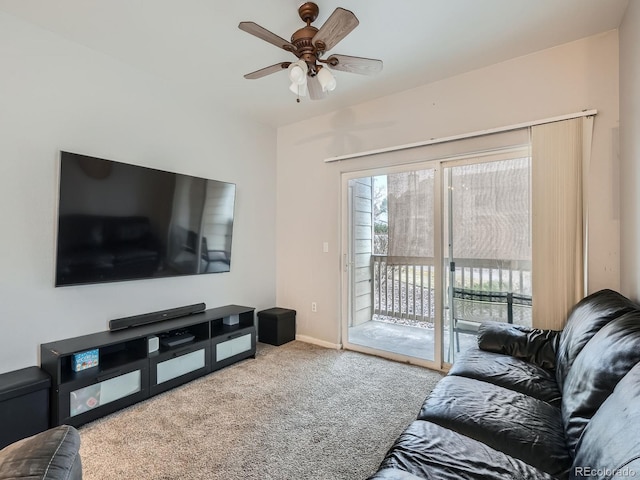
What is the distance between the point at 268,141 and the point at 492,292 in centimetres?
307

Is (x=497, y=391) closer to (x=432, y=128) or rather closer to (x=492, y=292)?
(x=492, y=292)

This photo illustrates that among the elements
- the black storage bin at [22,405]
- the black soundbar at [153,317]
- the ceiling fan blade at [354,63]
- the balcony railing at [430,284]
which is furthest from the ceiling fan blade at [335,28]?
the black storage bin at [22,405]

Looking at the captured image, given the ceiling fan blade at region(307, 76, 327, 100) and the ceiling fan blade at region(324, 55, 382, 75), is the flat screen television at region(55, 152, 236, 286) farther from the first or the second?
the ceiling fan blade at region(324, 55, 382, 75)

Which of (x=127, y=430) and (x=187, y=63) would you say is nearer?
(x=127, y=430)

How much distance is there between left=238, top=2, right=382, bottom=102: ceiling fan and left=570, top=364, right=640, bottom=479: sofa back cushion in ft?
6.25

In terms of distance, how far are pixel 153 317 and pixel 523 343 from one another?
2904mm

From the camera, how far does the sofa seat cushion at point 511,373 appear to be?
1751 millimetres

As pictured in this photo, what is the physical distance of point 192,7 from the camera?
2.11 metres

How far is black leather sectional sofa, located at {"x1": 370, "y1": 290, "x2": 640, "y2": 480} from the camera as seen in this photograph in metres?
0.96

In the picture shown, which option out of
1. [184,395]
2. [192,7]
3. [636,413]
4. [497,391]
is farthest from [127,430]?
[192,7]

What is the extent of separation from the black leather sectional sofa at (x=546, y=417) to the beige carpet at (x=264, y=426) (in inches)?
24.1

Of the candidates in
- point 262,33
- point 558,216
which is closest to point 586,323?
point 558,216

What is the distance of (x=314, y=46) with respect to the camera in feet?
6.50

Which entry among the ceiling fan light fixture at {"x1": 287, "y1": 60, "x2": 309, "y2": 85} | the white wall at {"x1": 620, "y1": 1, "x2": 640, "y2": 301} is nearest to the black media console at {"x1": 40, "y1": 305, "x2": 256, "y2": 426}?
→ the ceiling fan light fixture at {"x1": 287, "y1": 60, "x2": 309, "y2": 85}
